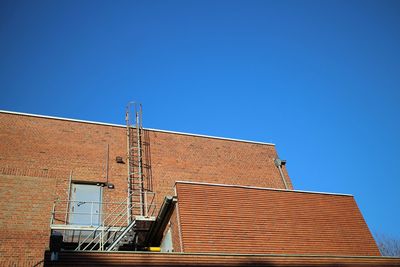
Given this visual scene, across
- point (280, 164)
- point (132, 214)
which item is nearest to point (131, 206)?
point (132, 214)

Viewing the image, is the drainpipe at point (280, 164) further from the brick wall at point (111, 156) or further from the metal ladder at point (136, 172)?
the metal ladder at point (136, 172)

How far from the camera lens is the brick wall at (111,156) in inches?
651

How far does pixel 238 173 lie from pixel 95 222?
816 cm

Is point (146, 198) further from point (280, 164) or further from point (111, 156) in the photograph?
point (280, 164)

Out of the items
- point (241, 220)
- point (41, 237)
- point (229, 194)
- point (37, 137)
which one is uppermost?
point (37, 137)

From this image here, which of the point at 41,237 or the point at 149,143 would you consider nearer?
the point at 41,237

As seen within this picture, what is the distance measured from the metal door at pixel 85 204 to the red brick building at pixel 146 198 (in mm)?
44

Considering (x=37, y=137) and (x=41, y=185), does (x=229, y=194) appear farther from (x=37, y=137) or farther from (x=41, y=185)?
(x=37, y=137)

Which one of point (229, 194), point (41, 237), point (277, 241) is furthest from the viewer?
point (229, 194)

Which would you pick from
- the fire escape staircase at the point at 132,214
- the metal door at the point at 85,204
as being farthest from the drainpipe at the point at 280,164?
the metal door at the point at 85,204


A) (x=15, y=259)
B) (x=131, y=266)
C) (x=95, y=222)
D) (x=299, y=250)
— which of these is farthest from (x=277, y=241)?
(x=15, y=259)

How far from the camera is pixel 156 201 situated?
17.5m

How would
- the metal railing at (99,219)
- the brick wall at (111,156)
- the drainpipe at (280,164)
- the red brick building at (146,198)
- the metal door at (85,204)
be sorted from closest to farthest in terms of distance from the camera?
the red brick building at (146,198) → the metal railing at (99,219) → the metal door at (85,204) → the brick wall at (111,156) → the drainpipe at (280,164)

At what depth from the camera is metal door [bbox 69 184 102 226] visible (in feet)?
51.2
